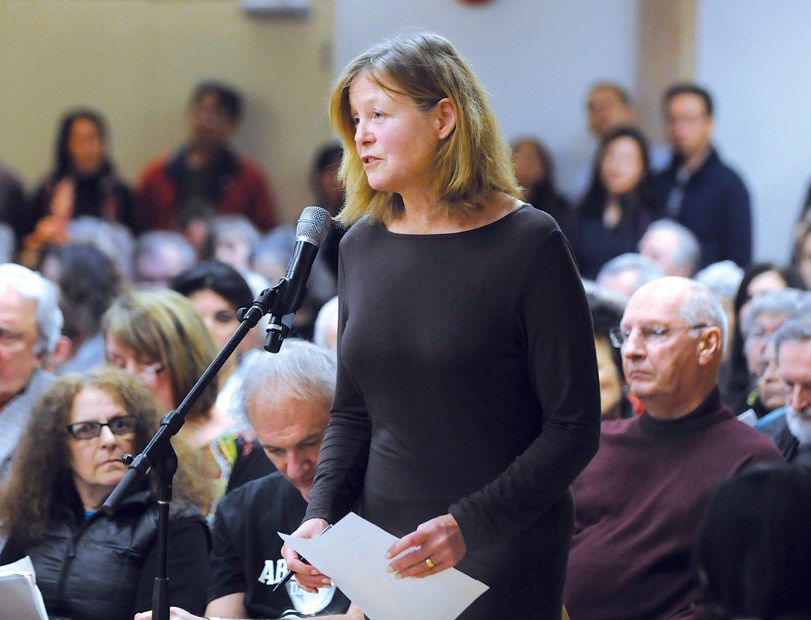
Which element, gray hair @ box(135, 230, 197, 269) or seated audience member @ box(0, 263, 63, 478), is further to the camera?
gray hair @ box(135, 230, 197, 269)

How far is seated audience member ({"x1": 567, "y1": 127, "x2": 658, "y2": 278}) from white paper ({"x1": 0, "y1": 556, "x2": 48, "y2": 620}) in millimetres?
4193

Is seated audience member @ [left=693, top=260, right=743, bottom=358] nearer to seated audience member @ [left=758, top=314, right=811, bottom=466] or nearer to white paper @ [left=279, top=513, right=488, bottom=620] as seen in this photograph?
seated audience member @ [left=758, top=314, right=811, bottom=466]

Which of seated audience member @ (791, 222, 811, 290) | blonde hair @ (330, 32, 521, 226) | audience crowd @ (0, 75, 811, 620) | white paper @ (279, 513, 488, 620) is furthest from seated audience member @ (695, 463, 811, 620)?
seated audience member @ (791, 222, 811, 290)

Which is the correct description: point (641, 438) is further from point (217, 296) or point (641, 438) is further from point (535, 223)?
point (217, 296)

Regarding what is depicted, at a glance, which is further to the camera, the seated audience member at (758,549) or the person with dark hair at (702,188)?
the person with dark hair at (702,188)

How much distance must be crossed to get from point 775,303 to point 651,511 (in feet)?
5.22

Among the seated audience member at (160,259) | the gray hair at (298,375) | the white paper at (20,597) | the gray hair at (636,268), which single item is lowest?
the white paper at (20,597)

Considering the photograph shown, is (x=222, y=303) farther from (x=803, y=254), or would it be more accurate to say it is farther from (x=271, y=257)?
(x=803, y=254)

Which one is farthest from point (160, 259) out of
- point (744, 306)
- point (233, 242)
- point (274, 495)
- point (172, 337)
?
point (274, 495)

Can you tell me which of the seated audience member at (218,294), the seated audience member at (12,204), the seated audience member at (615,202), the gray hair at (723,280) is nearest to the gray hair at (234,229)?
the seated audience member at (12,204)

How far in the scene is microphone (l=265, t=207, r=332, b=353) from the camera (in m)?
2.21

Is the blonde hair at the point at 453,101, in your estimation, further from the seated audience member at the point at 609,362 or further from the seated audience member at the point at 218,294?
the seated audience member at the point at 218,294

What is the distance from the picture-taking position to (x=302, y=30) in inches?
337

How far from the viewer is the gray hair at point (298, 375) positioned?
3018mm
